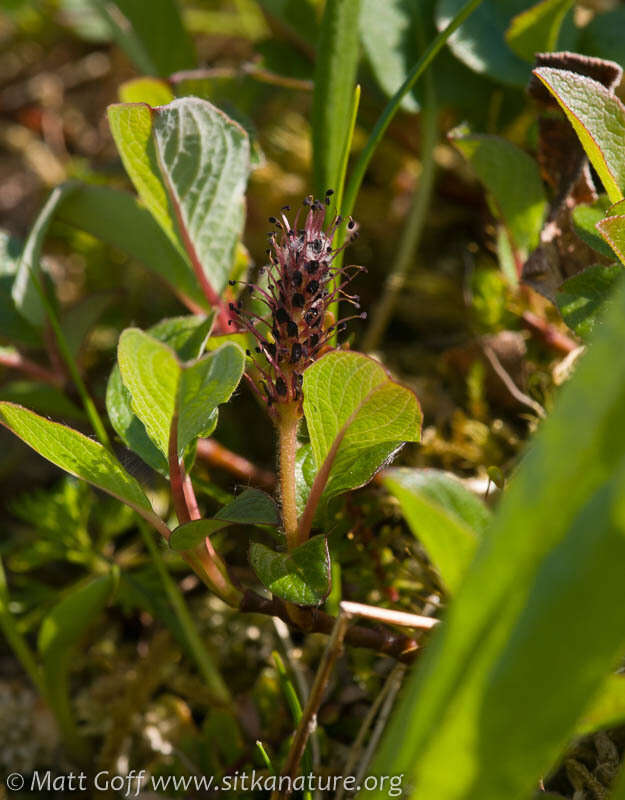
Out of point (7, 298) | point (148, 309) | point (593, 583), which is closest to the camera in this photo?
point (593, 583)

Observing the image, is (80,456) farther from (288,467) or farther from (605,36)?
(605,36)

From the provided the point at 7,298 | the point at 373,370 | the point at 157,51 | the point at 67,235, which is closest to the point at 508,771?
the point at 373,370

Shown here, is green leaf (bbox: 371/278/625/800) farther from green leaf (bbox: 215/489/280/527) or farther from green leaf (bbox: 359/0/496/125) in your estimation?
green leaf (bbox: 359/0/496/125)

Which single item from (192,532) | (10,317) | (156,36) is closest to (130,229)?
(10,317)

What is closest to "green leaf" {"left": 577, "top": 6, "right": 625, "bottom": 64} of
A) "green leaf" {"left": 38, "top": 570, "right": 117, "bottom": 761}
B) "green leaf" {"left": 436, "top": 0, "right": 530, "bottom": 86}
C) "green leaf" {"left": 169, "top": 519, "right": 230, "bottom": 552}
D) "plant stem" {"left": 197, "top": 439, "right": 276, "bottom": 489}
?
"green leaf" {"left": 436, "top": 0, "right": 530, "bottom": 86}

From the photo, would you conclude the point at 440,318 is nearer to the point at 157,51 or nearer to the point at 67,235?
the point at 157,51

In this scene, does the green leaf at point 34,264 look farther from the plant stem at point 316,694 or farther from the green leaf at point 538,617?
the green leaf at point 538,617
